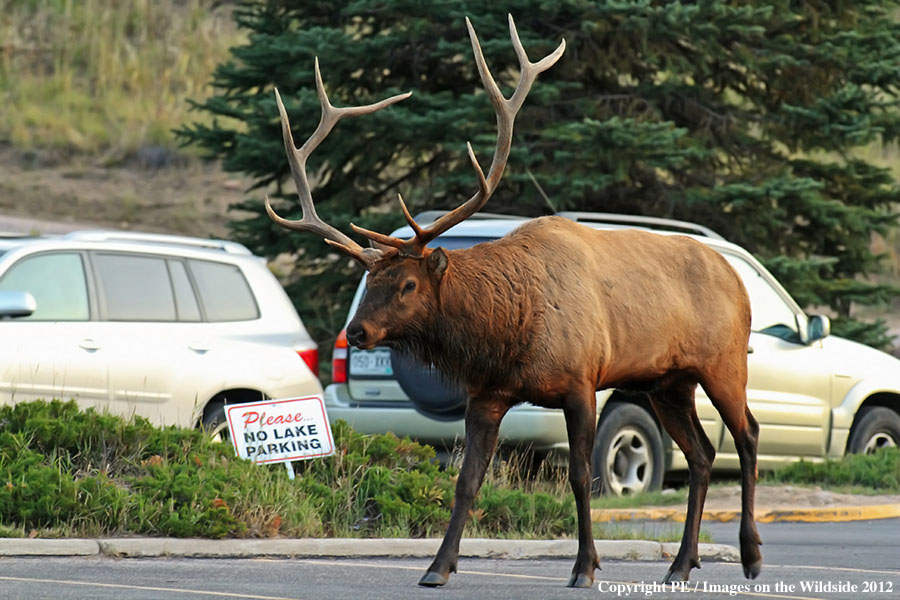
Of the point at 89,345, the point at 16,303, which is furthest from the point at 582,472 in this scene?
the point at 89,345

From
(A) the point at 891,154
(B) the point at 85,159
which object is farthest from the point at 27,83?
(A) the point at 891,154

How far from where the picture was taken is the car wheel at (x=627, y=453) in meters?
11.5

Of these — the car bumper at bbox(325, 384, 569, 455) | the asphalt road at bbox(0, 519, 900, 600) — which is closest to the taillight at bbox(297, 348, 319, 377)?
the car bumper at bbox(325, 384, 569, 455)

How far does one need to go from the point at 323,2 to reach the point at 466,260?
34.2 feet

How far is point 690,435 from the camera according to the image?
28.1ft

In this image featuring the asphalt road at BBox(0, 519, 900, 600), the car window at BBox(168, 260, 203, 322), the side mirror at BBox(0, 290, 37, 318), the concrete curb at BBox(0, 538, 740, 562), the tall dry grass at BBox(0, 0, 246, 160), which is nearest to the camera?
the asphalt road at BBox(0, 519, 900, 600)

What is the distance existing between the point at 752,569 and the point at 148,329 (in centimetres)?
546

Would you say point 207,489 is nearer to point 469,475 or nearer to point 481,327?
point 469,475

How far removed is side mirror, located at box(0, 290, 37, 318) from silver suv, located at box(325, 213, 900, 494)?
7.13 feet

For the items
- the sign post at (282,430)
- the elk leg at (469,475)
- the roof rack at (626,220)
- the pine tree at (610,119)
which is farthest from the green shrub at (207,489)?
the pine tree at (610,119)

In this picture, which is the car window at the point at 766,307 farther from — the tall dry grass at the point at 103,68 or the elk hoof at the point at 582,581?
the tall dry grass at the point at 103,68

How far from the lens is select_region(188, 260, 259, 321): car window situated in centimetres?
1252

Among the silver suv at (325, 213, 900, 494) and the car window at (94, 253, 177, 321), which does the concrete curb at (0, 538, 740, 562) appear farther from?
the car window at (94, 253, 177, 321)

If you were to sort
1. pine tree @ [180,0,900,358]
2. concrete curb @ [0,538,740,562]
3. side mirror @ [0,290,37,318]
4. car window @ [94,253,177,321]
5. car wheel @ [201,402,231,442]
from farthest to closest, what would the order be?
1. pine tree @ [180,0,900,358]
2. car wheel @ [201,402,231,442]
3. car window @ [94,253,177,321]
4. side mirror @ [0,290,37,318]
5. concrete curb @ [0,538,740,562]
